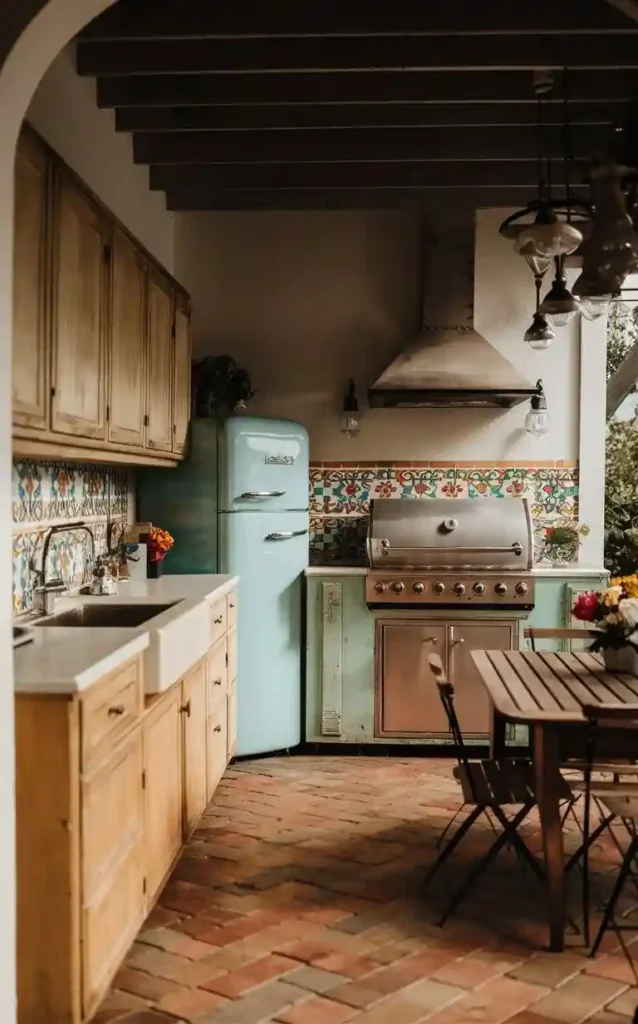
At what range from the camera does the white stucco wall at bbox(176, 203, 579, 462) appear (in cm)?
571

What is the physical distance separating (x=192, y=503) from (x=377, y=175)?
73.1 inches

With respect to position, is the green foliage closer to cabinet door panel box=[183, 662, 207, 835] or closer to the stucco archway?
cabinet door panel box=[183, 662, 207, 835]

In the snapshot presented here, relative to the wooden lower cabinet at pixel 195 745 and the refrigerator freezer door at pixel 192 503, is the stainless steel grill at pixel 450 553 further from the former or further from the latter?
the wooden lower cabinet at pixel 195 745

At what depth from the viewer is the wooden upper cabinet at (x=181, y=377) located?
15.2 ft

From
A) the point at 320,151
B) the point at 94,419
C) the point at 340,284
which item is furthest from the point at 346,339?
the point at 94,419

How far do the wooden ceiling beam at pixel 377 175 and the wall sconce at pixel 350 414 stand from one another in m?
1.36

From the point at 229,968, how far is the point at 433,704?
2.49 meters

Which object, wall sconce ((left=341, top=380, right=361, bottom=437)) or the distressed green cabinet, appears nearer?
the distressed green cabinet

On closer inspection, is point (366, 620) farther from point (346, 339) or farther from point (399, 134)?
point (399, 134)

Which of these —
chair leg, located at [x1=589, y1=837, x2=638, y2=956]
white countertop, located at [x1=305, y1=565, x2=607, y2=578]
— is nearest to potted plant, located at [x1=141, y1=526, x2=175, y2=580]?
white countertop, located at [x1=305, y1=565, x2=607, y2=578]

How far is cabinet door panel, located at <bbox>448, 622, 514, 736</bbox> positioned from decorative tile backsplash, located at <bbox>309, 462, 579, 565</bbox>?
0.82 m

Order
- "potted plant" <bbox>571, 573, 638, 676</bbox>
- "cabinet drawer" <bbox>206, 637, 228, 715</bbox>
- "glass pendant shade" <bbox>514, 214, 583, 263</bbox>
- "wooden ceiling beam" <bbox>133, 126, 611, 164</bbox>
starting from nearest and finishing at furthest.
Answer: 1. "glass pendant shade" <bbox>514, 214, 583, 263</bbox>
2. "potted plant" <bbox>571, 573, 638, 676</bbox>
3. "cabinet drawer" <bbox>206, 637, 228, 715</bbox>
4. "wooden ceiling beam" <bbox>133, 126, 611, 164</bbox>

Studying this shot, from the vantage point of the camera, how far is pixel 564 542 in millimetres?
5578

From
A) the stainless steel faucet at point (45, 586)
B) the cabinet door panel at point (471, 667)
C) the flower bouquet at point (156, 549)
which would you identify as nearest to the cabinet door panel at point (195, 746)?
the stainless steel faucet at point (45, 586)
